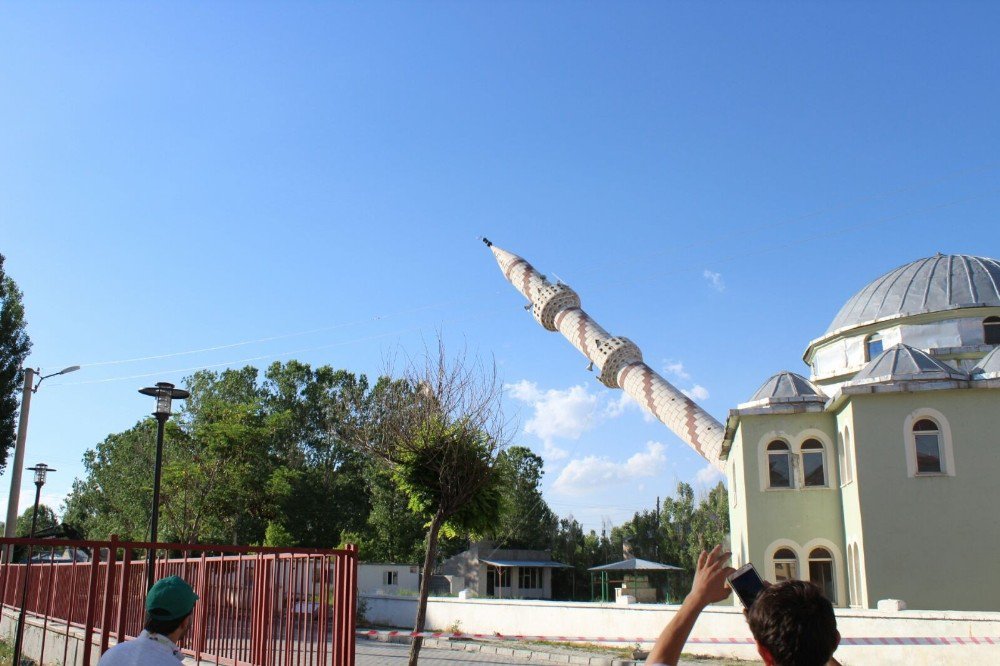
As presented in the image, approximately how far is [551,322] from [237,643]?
90.7ft

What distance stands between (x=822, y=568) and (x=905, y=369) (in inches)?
193

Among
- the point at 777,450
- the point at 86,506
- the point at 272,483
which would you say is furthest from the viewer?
the point at 86,506

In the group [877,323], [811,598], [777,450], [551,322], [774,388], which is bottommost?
[811,598]

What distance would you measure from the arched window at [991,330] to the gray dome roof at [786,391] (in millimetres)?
5481

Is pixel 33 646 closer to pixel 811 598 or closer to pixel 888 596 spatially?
pixel 811 598

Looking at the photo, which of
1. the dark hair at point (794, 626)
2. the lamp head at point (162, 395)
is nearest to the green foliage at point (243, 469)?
the lamp head at point (162, 395)

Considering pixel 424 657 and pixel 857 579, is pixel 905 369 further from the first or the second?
pixel 424 657

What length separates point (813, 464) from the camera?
19453 millimetres

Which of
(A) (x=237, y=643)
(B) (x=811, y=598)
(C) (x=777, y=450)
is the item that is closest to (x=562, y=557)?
(C) (x=777, y=450)

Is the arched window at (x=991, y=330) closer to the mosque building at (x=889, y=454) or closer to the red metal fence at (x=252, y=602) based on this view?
the mosque building at (x=889, y=454)

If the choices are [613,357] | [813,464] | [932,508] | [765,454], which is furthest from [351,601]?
[613,357]

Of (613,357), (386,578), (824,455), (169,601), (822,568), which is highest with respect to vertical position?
(613,357)

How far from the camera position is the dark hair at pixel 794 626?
8.00 feet

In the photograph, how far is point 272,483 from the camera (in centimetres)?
3938
